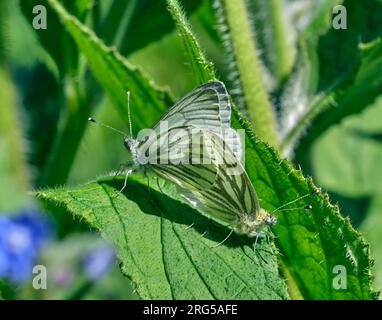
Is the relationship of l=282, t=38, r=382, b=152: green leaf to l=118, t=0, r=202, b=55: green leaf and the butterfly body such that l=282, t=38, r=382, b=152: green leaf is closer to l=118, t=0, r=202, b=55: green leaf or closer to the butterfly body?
the butterfly body

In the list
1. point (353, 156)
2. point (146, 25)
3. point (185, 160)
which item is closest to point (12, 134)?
point (146, 25)

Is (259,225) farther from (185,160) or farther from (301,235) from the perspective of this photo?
(185,160)

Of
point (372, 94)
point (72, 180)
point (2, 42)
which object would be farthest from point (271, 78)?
point (72, 180)

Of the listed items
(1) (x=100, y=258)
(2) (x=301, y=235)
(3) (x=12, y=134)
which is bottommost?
(1) (x=100, y=258)

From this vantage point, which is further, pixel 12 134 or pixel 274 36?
pixel 12 134

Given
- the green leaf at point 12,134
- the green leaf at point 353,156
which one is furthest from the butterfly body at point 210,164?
the green leaf at point 353,156

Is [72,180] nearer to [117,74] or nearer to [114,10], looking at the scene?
[114,10]

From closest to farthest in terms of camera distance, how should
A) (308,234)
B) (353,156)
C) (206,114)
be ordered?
(308,234)
(206,114)
(353,156)
